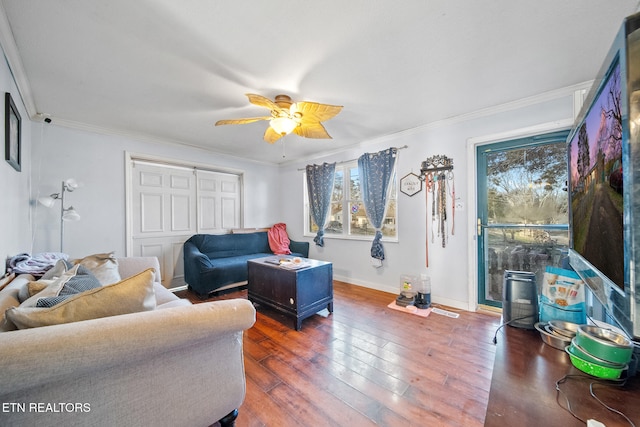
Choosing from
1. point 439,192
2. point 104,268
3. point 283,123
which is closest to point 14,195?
point 104,268

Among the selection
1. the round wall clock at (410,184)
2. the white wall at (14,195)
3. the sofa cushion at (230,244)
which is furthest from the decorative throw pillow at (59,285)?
the round wall clock at (410,184)

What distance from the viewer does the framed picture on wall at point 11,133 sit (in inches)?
69.5

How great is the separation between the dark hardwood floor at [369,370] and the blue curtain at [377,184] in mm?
1202

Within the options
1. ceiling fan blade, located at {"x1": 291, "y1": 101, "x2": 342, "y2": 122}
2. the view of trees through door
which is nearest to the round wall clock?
the view of trees through door

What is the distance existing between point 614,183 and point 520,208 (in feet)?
8.04

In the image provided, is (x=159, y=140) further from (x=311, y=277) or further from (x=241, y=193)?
(x=311, y=277)

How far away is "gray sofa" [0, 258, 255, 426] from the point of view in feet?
2.48

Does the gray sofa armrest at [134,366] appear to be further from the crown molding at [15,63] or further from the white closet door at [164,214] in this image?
the white closet door at [164,214]

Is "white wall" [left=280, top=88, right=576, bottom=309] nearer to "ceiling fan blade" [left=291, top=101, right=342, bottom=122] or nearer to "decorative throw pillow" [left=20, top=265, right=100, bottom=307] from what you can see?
"ceiling fan blade" [left=291, top=101, right=342, bottom=122]

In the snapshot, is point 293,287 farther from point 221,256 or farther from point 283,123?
point 221,256

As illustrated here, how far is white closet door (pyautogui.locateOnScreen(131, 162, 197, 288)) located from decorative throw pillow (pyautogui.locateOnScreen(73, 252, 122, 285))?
136cm

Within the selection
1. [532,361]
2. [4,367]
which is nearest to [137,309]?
[4,367]

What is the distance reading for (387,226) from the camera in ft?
12.1

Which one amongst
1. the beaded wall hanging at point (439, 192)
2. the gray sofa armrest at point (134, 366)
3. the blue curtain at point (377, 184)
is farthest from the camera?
the blue curtain at point (377, 184)
